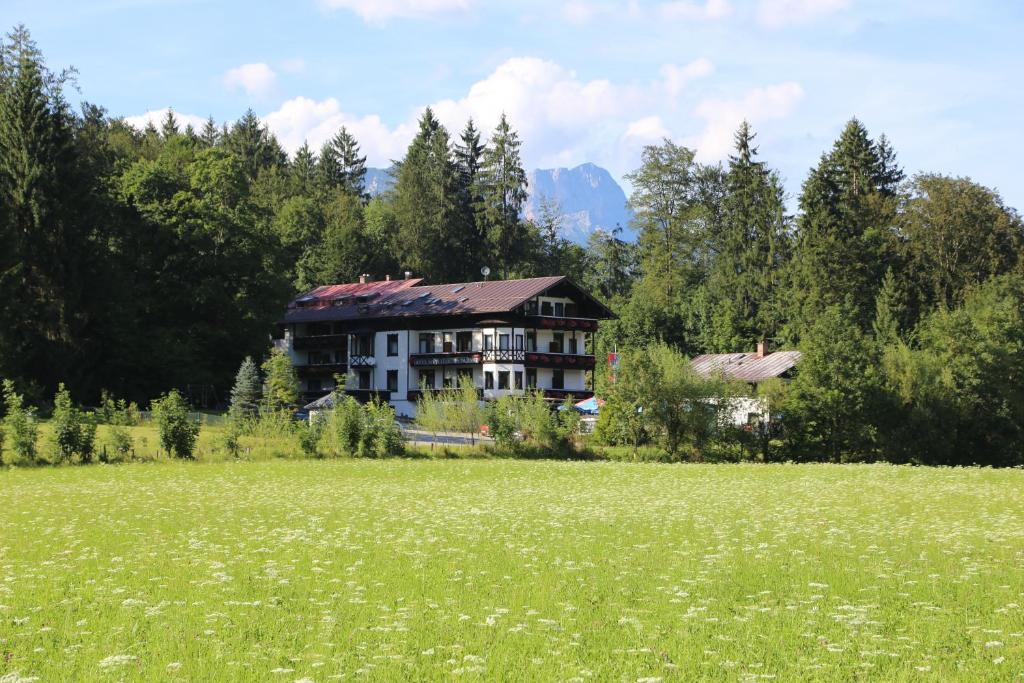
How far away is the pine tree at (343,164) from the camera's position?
148 m

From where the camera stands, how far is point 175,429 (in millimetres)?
43719

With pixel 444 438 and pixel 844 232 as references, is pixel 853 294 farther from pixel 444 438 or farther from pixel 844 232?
pixel 444 438

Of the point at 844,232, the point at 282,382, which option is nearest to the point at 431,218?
the point at 844,232

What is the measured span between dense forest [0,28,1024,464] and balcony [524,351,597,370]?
13.5m

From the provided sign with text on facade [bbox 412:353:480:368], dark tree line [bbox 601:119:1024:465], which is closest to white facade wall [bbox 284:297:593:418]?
sign with text on facade [bbox 412:353:480:368]

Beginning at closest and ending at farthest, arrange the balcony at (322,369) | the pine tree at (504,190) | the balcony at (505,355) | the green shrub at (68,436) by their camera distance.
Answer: the green shrub at (68,436) → the balcony at (505,355) → the balcony at (322,369) → the pine tree at (504,190)

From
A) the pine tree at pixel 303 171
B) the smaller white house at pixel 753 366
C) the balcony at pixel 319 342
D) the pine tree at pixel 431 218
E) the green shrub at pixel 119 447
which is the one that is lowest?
the green shrub at pixel 119 447

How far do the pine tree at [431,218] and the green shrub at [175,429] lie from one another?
6879 cm

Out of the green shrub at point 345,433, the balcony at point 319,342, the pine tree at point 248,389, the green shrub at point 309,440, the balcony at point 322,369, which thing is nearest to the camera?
the green shrub at point 309,440

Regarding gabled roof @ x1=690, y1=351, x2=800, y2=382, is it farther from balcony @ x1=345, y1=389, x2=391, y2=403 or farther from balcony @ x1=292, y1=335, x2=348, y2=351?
balcony @ x1=292, y1=335, x2=348, y2=351

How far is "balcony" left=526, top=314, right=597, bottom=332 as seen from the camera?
8494 cm

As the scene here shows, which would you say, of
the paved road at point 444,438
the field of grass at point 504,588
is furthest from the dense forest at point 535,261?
the field of grass at point 504,588

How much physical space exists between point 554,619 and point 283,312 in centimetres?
7432

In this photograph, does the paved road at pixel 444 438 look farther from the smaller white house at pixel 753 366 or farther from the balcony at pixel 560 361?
the balcony at pixel 560 361
